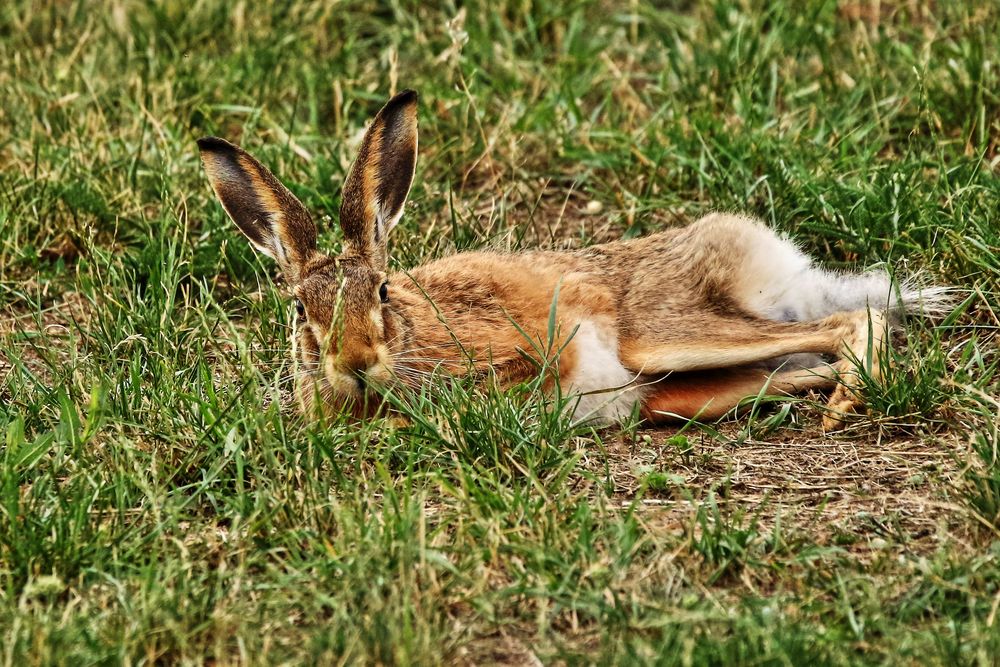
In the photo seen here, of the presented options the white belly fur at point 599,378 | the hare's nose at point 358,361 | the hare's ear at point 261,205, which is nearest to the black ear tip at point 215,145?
the hare's ear at point 261,205

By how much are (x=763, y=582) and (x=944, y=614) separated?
0.47m

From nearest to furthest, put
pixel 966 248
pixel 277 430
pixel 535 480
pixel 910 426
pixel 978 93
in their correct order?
pixel 535 480 < pixel 277 430 < pixel 910 426 < pixel 966 248 < pixel 978 93

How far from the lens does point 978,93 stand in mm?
6094

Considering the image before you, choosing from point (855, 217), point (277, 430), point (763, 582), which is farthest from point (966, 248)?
point (277, 430)

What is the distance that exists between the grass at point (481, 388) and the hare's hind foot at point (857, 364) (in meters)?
0.09

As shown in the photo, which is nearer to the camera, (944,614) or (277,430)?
(944,614)

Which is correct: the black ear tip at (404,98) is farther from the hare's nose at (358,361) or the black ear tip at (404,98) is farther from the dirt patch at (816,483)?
the dirt patch at (816,483)

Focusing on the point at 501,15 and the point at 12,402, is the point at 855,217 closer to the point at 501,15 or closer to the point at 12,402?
the point at 501,15

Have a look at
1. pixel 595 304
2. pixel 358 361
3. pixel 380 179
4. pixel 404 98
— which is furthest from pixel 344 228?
pixel 595 304

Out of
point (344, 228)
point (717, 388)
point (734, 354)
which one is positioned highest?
point (344, 228)

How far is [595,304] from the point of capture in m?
5.21

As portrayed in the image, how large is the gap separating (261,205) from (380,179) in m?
0.44

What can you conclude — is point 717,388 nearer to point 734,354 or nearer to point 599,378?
point 734,354

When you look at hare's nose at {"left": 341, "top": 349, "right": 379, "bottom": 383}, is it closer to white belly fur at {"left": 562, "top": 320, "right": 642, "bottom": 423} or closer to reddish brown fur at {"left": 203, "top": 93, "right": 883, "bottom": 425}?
reddish brown fur at {"left": 203, "top": 93, "right": 883, "bottom": 425}
